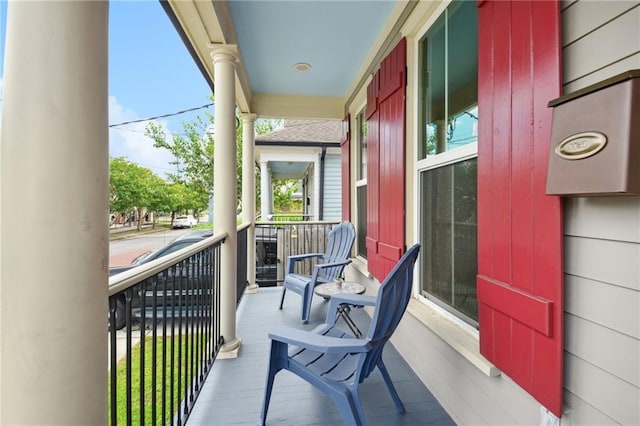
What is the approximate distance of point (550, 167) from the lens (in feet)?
3.39

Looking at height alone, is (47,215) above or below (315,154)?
below

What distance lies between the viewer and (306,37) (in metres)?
2.92

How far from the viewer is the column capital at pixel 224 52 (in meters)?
2.43

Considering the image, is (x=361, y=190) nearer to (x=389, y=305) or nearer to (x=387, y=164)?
(x=387, y=164)

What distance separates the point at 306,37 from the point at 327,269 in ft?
7.93

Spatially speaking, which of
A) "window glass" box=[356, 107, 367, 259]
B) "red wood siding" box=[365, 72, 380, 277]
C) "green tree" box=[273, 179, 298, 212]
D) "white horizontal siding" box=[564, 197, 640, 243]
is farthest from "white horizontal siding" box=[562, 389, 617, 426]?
"green tree" box=[273, 179, 298, 212]

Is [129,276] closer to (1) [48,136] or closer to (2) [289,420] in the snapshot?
(1) [48,136]

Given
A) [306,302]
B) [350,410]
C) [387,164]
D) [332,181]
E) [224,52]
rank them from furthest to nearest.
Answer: [332,181], [306,302], [387,164], [224,52], [350,410]

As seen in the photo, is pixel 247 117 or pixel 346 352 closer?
pixel 346 352

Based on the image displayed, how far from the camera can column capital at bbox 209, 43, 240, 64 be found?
2.43 metres

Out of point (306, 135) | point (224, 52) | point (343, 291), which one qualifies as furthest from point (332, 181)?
point (224, 52)

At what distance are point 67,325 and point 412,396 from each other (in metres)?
1.93

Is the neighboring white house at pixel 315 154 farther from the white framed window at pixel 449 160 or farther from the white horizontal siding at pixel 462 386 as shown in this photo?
the white horizontal siding at pixel 462 386

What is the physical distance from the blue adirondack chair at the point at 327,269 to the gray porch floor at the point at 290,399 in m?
0.75
